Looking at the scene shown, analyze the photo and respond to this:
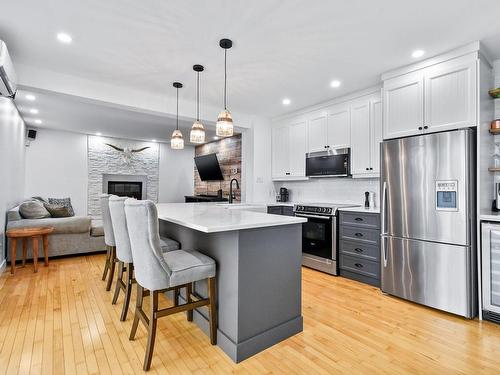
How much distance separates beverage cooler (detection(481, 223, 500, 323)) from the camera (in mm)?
2400

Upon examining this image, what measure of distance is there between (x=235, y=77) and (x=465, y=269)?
10.4ft

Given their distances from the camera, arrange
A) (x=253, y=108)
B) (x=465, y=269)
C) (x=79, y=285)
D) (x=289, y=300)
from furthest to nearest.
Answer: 1. (x=253, y=108)
2. (x=79, y=285)
3. (x=465, y=269)
4. (x=289, y=300)

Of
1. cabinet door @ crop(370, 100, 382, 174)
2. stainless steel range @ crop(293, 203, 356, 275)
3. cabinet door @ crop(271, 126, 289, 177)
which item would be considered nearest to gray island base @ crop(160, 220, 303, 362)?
stainless steel range @ crop(293, 203, 356, 275)

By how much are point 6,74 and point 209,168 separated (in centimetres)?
509

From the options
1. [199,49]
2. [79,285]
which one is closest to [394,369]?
[199,49]

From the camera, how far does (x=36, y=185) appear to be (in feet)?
21.6

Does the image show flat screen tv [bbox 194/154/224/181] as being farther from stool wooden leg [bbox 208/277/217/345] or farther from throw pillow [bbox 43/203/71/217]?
stool wooden leg [bbox 208/277/217/345]

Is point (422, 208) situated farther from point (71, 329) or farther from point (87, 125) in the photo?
point (87, 125)

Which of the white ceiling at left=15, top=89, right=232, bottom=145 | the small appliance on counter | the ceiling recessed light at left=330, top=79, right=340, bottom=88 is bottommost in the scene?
the small appliance on counter

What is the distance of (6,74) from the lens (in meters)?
2.44

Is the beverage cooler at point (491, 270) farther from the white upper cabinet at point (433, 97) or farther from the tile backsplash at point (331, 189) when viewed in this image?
the tile backsplash at point (331, 189)

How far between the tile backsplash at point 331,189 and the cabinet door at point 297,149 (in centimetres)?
31

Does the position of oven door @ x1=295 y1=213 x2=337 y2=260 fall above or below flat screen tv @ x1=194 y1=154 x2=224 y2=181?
below

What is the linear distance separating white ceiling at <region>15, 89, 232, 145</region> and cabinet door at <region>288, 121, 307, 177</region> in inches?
59.3
